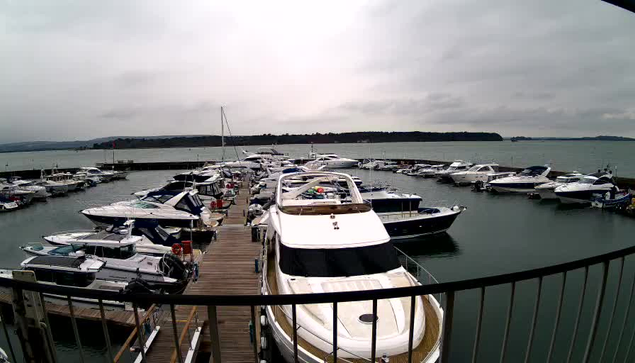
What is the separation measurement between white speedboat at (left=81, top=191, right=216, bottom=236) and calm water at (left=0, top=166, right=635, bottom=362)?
453 cm

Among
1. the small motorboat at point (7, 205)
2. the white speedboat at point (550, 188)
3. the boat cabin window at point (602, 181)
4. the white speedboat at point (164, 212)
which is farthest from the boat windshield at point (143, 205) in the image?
the boat cabin window at point (602, 181)

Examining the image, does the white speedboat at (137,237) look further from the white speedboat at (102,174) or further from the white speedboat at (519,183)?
the white speedboat at (102,174)

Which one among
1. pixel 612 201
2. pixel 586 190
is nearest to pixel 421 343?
pixel 612 201

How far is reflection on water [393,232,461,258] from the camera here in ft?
60.4

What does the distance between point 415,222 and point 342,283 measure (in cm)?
1362

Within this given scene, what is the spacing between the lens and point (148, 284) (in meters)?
12.1

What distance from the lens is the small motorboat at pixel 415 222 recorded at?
63.8ft

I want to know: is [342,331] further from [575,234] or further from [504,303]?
[575,234]

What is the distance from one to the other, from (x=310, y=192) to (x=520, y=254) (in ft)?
42.4

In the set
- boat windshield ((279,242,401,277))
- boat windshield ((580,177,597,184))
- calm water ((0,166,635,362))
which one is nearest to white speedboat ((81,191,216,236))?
calm water ((0,166,635,362))

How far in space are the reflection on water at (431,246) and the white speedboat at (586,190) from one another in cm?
1592

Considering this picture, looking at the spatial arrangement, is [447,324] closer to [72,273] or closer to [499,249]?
[72,273]

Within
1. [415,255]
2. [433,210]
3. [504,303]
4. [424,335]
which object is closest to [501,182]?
[433,210]

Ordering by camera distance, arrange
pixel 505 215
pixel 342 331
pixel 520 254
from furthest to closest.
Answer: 1. pixel 505 215
2. pixel 520 254
3. pixel 342 331
